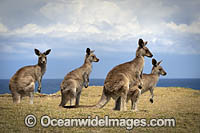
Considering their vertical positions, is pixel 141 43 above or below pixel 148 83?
above

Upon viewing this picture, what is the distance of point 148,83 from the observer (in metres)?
13.0

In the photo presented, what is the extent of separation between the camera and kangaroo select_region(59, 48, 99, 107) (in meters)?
10.7

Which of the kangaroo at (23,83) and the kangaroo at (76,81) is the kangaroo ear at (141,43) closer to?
the kangaroo at (76,81)

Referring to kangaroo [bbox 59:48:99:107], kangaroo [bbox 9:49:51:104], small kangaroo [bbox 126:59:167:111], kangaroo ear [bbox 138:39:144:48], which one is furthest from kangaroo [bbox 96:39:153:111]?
kangaroo [bbox 9:49:51:104]

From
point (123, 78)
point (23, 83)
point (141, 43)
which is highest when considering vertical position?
point (141, 43)

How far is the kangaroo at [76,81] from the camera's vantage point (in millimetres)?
10727

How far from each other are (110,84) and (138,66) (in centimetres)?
174

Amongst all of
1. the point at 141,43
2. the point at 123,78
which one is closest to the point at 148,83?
the point at 141,43

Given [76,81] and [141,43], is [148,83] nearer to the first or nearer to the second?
[141,43]

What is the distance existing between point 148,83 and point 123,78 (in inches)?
147

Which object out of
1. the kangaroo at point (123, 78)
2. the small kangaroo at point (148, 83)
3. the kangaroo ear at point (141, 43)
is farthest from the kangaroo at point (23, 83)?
the kangaroo ear at point (141, 43)

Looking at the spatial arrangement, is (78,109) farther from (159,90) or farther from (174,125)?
(159,90)

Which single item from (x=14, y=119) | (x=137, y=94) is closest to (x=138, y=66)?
(x=137, y=94)

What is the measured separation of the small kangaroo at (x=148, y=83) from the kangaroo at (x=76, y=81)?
2.24 meters
